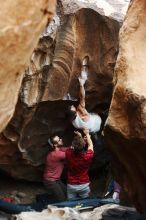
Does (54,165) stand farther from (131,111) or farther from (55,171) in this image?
(131,111)

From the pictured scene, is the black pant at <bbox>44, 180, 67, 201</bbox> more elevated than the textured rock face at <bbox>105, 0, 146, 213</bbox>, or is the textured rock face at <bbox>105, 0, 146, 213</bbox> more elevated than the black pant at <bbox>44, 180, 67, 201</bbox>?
the textured rock face at <bbox>105, 0, 146, 213</bbox>

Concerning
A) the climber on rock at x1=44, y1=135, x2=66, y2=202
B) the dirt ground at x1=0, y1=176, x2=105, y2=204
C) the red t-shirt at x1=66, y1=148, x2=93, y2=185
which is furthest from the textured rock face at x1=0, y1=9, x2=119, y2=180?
the red t-shirt at x1=66, y1=148, x2=93, y2=185

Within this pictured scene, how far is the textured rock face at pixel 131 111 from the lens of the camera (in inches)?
188

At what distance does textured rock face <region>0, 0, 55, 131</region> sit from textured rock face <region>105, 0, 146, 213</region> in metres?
1.38

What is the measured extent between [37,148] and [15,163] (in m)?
0.37

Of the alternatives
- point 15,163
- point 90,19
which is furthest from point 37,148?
point 90,19

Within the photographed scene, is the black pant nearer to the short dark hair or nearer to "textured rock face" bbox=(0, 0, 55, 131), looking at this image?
the short dark hair

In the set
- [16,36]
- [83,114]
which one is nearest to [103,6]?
[83,114]

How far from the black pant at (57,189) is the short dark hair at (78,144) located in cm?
77

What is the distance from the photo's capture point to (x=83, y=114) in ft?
27.2

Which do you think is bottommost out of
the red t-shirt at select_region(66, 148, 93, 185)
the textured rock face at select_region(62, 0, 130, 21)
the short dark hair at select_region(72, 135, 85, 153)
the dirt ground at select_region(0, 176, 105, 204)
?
the dirt ground at select_region(0, 176, 105, 204)

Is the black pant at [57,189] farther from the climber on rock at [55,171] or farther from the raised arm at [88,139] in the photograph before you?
the raised arm at [88,139]

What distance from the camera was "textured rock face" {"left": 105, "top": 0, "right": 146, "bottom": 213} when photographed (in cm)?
479

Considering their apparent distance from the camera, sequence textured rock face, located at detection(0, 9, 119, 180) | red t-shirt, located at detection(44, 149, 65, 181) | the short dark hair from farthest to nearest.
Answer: red t-shirt, located at detection(44, 149, 65, 181)
textured rock face, located at detection(0, 9, 119, 180)
the short dark hair
